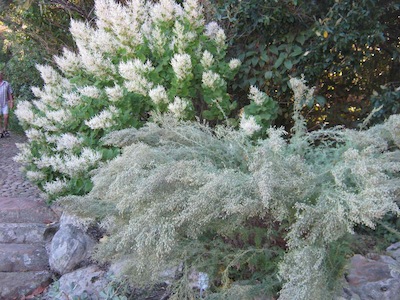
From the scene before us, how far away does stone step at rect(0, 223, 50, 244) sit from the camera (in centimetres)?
438

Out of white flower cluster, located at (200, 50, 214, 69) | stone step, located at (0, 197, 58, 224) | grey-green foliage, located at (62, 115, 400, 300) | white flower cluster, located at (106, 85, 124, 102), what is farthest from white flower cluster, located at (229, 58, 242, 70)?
stone step, located at (0, 197, 58, 224)

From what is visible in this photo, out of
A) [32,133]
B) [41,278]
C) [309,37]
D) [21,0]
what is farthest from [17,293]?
[21,0]

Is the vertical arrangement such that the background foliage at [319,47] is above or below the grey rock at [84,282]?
above

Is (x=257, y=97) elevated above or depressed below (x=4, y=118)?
below

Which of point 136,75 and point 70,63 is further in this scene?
point 70,63

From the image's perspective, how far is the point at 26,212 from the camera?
500cm

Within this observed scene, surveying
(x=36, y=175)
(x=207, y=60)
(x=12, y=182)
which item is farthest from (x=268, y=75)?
(x=12, y=182)

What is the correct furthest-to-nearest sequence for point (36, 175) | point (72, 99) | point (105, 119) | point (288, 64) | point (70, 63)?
point (36, 175), point (70, 63), point (72, 99), point (288, 64), point (105, 119)

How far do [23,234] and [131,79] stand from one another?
174 centimetres

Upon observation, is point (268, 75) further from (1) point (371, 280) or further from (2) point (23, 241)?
(2) point (23, 241)

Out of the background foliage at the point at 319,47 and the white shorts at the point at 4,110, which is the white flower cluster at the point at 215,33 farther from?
the white shorts at the point at 4,110

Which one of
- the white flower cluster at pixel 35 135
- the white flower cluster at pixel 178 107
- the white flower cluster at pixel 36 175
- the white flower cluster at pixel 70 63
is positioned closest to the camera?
the white flower cluster at pixel 178 107

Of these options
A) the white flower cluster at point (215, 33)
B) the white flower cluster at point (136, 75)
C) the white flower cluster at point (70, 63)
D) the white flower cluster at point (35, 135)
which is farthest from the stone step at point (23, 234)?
the white flower cluster at point (215, 33)

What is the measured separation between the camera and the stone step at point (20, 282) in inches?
142
